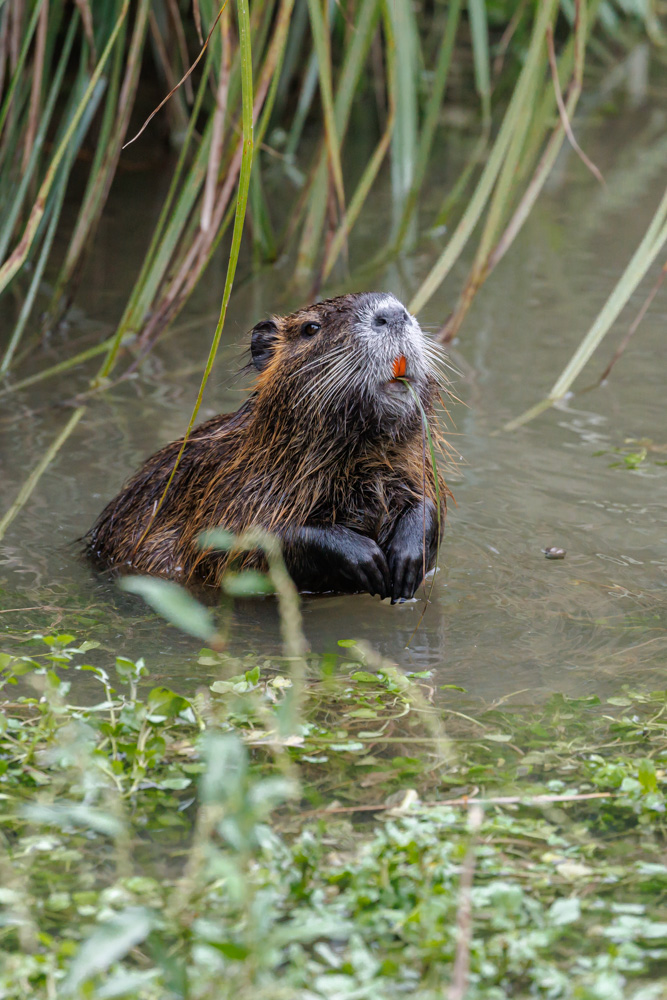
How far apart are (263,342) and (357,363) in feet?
1.49

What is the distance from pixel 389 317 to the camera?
3.02 m

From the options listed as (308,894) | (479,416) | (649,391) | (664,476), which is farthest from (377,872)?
(649,391)

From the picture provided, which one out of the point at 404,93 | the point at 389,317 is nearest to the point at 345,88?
the point at 404,93

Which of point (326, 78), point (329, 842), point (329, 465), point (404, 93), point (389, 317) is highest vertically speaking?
point (404, 93)

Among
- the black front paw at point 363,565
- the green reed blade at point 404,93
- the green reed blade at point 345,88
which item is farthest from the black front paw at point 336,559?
the green reed blade at point 404,93

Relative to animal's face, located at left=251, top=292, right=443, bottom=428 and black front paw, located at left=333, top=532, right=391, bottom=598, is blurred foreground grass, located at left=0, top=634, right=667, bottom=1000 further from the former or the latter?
animal's face, located at left=251, top=292, right=443, bottom=428

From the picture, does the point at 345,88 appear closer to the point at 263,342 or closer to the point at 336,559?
the point at 263,342

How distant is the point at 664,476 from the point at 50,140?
5465 mm

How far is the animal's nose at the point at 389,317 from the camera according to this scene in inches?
119

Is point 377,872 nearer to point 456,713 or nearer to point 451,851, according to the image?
point 451,851

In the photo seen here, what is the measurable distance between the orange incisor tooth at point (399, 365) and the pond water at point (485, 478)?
0.63 metres

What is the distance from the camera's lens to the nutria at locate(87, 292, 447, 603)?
3.08 meters

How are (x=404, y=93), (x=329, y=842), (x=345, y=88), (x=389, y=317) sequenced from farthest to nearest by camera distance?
(x=404, y=93)
(x=345, y=88)
(x=389, y=317)
(x=329, y=842)

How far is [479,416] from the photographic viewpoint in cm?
461
